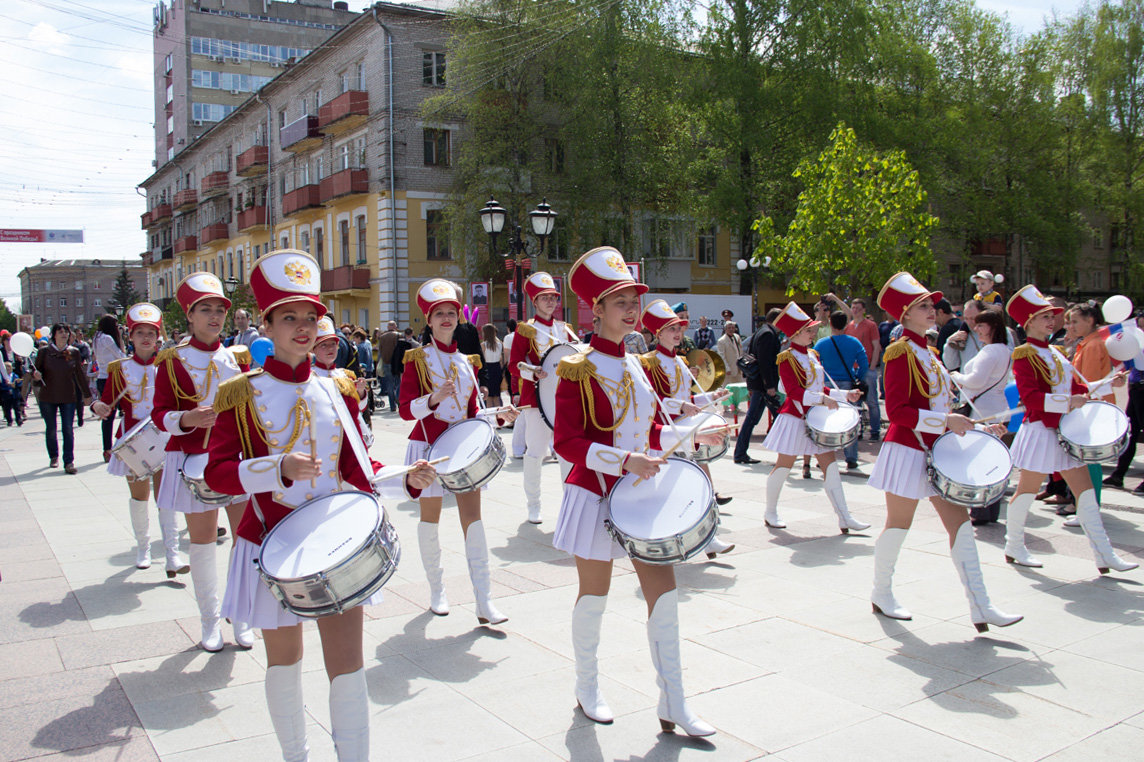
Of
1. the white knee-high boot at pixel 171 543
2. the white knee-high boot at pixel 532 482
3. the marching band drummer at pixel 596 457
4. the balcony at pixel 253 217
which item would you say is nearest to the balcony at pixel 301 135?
the balcony at pixel 253 217

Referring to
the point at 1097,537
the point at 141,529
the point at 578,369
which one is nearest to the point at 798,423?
the point at 1097,537

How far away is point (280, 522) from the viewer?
334cm

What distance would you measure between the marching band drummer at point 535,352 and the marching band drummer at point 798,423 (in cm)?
213

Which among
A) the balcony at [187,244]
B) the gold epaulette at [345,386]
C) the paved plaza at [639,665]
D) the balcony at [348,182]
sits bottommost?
the paved plaza at [639,665]

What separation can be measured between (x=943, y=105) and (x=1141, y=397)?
2864 cm

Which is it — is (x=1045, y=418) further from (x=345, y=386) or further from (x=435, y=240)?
(x=435, y=240)

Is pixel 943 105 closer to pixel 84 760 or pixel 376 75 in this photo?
pixel 376 75

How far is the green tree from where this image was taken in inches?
793

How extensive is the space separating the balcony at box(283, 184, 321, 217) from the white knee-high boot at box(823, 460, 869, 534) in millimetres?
33201

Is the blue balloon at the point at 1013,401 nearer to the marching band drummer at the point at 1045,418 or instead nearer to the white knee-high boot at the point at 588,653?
the marching band drummer at the point at 1045,418

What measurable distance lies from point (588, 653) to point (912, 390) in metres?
2.76

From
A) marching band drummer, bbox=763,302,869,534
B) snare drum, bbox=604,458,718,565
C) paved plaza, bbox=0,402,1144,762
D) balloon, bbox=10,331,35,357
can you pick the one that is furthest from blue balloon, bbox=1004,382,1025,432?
balloon, bbox=10,331,35,357

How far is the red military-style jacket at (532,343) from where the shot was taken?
28.1ft

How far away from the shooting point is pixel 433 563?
19.1 feet
